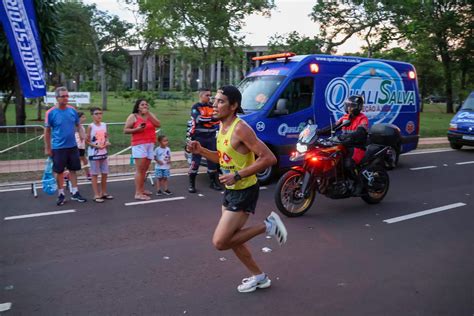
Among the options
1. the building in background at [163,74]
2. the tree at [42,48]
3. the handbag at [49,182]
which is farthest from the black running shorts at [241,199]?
the building in background at [163,74]

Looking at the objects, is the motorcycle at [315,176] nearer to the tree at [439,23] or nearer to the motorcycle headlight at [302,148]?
the motorcycle headlight at [302,148]

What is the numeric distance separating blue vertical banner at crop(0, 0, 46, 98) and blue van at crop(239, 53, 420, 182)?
17.2 ft

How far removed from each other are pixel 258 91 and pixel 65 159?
3.96m

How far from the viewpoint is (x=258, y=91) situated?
9.16m

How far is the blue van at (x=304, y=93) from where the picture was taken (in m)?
8.84

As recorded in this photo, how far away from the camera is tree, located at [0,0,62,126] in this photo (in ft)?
54.1

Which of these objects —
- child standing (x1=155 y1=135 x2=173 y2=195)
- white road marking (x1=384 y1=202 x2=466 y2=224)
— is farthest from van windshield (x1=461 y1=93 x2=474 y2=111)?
child standing (x1=155 y1=135 x2=173 y2=195)

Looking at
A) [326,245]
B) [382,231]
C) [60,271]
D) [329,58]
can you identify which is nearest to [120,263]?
[60,271]

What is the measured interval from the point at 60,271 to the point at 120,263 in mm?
591

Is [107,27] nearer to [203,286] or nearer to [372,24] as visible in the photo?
[372,24]

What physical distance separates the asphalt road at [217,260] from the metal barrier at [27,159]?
1.43 meters

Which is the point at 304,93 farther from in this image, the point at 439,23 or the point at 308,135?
the point at 439,23

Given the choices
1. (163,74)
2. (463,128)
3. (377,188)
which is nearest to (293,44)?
(463,128)

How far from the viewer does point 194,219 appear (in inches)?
256
